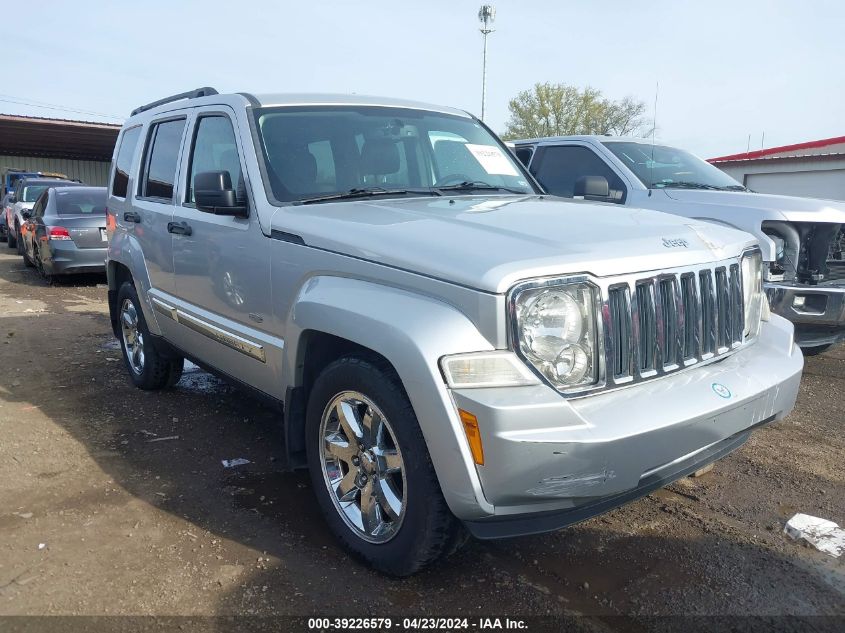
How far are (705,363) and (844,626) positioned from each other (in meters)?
1.04

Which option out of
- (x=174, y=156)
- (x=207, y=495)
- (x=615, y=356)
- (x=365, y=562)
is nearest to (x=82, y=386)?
(x=174, y=156)

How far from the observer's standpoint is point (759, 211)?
564 centimetres

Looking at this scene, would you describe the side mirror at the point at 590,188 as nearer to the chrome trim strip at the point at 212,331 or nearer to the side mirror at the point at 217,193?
the side mirror at the point at 217,193

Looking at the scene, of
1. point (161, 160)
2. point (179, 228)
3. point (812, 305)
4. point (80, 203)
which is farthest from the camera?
point (80, 203)

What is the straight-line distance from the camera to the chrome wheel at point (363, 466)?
2.75 metres

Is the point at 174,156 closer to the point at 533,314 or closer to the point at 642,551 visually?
the point at 533,314

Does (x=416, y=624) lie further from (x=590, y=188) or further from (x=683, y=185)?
(x=683, y=185)

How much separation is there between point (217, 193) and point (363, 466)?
1496mm

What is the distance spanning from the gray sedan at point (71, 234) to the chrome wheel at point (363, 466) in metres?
8.99

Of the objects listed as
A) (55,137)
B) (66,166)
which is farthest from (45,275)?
(66,166)

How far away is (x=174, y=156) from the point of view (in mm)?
4516

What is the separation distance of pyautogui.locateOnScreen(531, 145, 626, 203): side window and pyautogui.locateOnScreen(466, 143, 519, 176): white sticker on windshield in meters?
2.47

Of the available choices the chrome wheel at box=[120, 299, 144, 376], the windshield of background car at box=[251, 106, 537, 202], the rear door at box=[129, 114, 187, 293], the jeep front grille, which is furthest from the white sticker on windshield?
the chrome wheel at box=[120, 299, 144, 376]

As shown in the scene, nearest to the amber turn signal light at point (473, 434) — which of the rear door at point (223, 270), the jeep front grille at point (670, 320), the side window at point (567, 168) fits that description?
the jeep front grille at point (670, 320)
